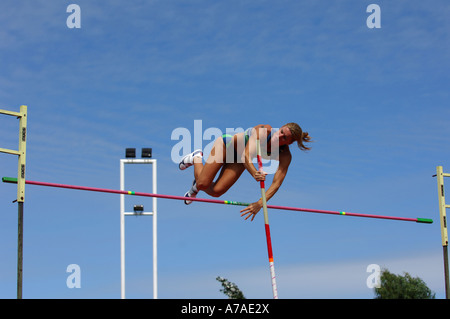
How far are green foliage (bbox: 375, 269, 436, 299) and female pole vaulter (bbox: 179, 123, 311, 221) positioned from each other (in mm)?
31393

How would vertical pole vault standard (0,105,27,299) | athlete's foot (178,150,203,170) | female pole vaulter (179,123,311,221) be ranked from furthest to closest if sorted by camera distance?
athlete's foot (178,150,203,170) < female pole vaulter (179,123,311,221) < vertical pole vault standard (0,105,27,299)

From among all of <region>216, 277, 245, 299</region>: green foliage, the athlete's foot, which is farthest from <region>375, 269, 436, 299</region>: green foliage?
the athlete's foot

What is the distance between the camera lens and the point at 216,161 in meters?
11.2

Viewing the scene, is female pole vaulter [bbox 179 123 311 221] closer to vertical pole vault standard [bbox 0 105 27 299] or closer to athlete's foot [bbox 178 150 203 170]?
athlete's foot [bbox 178 150 203 170]

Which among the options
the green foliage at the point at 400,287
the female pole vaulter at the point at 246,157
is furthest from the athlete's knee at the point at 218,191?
the green foliage at the point at 400,287

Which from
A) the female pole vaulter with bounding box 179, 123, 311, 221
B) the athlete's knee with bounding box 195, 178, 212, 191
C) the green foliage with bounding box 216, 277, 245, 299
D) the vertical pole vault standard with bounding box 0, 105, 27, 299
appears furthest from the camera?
the green foliage with bounding box 216, 277, 245, 299

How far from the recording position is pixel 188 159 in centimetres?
1193

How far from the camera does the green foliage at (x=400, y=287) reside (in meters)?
40.2

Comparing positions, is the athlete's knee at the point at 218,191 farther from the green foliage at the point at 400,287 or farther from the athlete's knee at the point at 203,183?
the green foliage at the point at 400,287

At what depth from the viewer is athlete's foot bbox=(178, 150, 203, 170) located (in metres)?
11.8

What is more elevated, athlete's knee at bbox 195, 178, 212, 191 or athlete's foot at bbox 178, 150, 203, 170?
athlete's foot at bbox 178, 150, 203, 170
